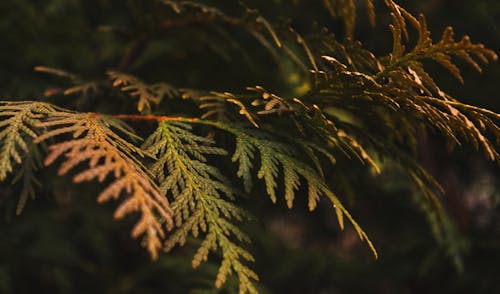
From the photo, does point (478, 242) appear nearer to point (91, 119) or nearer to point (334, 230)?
point (334, 230)

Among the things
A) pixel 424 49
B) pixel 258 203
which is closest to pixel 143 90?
pixel 258 203

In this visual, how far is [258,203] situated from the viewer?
7.52 feet

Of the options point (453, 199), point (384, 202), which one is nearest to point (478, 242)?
point (453, 199)

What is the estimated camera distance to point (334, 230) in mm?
3680

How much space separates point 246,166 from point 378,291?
2312 millimetres

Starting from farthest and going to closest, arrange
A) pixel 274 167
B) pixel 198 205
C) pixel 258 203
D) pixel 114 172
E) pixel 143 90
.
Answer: pixel 258 203 < pixel 143 90 < pixel 274 167 < pixel 198 205 < pixel 114 172

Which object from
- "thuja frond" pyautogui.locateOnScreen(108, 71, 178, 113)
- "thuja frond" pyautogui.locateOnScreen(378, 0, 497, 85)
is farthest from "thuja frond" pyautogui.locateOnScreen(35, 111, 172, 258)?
"thuja frond" pyautogui.locateOnScreen(378, 0, 497, 85)

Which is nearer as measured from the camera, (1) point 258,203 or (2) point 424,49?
(2) point 424,49

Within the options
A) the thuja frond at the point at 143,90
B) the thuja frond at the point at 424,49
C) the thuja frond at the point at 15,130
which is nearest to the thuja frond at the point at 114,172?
the thuja frond at the point at 15,130

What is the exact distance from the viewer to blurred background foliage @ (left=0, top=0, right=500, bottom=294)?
257 centimetres

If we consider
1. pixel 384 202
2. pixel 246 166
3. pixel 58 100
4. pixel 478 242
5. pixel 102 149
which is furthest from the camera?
pixel 384 202

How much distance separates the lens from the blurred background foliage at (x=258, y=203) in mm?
2574

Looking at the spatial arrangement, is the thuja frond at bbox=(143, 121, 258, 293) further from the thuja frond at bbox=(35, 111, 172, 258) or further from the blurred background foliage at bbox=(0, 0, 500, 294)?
the blurred background foliage at bbox=(0, 0, 500, 294)

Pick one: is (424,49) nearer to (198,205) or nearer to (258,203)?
(198,205)
